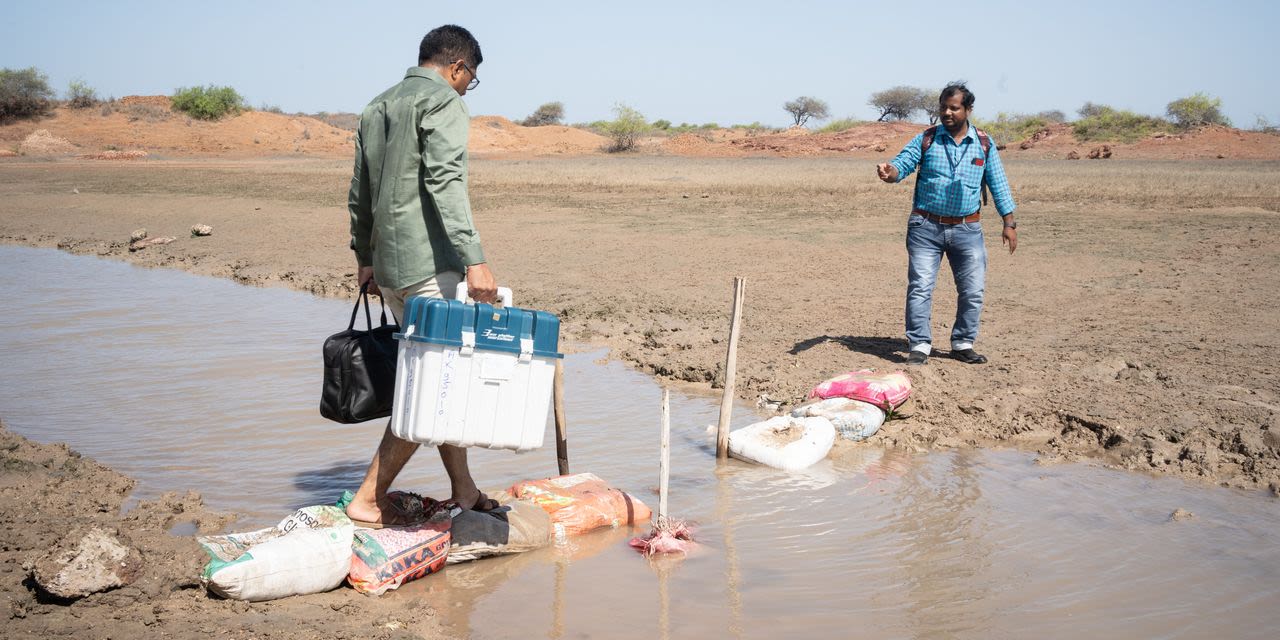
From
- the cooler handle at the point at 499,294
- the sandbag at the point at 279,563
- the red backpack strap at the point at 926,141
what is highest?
the red backpack strap at the point at 926,141

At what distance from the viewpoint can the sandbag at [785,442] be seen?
5.22 m

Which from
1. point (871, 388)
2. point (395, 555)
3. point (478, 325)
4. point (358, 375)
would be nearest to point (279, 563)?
point (395, 555)

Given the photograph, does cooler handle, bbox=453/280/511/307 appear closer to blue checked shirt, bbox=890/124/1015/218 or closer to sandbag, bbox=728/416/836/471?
sandbag, bbox=728/416/836/471

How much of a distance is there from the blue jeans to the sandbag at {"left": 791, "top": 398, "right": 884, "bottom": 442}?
1168 millimetres

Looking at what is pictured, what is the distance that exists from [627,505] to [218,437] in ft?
8.44

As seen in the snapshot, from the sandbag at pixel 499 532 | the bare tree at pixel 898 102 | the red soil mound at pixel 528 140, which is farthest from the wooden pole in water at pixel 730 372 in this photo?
the bare tree at pixel 898 102

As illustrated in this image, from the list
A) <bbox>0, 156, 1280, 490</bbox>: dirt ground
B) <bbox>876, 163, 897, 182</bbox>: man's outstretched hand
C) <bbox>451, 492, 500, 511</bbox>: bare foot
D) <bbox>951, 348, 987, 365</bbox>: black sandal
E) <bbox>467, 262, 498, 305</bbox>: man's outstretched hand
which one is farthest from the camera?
<bbox>951, 348, 987, 365</bbox>: black sandal

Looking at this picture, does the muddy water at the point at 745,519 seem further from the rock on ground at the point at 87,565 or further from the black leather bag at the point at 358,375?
the rock on ground at the point at 87,565

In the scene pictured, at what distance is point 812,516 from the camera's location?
4590 millimetres

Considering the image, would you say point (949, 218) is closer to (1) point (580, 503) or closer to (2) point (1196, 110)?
(1) point (580, 503)

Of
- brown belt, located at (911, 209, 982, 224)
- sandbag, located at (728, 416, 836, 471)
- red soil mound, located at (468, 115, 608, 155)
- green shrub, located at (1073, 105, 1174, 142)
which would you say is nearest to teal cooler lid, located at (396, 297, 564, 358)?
sandbag, located at (728, 416, 836, 471)

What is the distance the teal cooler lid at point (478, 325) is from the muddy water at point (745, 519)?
942mm

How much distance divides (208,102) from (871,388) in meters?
43.7

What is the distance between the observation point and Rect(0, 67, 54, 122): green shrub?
41562 mm
